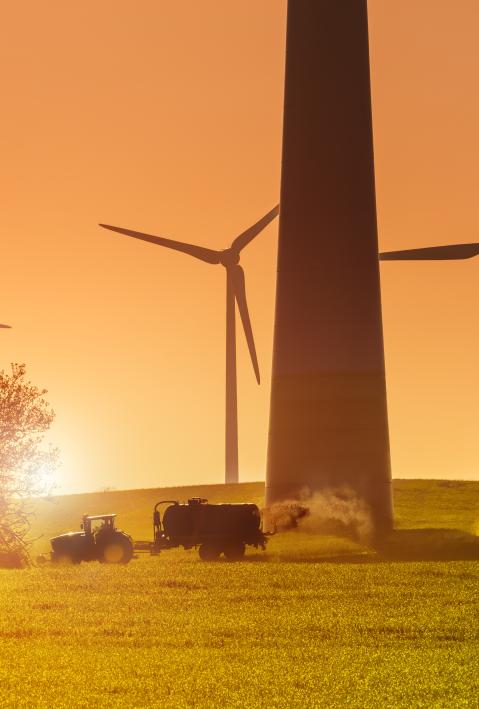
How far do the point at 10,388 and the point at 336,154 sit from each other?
25.5 meters

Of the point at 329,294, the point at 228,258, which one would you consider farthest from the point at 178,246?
the point at 329,294

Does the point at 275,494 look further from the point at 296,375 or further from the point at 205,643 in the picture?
the point at 205,643

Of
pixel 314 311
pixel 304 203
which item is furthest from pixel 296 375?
pixel 304 203

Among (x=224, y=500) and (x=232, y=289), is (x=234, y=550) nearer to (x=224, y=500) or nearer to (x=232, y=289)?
(x=232, y=289)

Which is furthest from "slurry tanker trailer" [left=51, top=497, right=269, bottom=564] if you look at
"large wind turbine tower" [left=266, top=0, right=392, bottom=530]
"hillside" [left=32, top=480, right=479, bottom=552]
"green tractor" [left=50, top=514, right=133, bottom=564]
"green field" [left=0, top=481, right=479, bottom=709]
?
"hillside" [left=32, top=480, right=479, bottom=552]

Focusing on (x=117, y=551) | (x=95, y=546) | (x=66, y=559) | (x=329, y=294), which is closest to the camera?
(x=117, y=551)

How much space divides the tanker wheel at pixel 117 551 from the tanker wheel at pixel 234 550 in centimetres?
469

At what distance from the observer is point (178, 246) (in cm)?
8500

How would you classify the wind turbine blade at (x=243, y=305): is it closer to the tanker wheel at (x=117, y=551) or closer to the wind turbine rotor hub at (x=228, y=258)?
the wind turbine rotor hub at (x=228, y=258)

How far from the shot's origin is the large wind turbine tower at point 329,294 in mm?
67438

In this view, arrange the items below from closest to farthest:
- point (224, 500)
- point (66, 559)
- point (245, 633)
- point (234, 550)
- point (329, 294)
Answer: point (245, 633)
point (234, 550)
point (66, 559)
point (329, 294)
point (224, 500)

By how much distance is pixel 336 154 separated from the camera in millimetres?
70688

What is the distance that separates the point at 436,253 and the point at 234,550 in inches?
1038

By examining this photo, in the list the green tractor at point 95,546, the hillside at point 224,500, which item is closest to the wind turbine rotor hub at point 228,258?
the hillside at point 224,500
